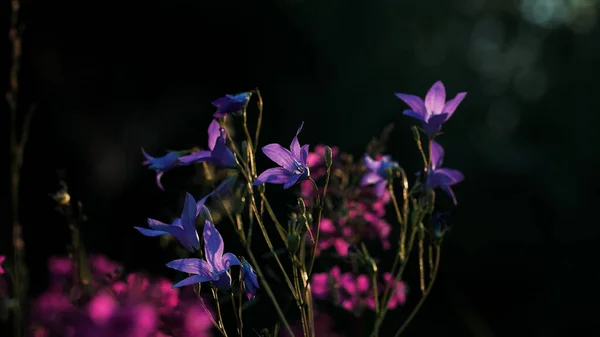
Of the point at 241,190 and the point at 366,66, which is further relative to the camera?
the point at 366,66

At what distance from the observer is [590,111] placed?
30.2 ft

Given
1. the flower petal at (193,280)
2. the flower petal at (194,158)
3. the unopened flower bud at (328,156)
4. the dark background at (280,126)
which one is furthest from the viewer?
the dark background at (280,126)

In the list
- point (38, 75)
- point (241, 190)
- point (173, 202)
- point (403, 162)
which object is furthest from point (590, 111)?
point (241, 190)

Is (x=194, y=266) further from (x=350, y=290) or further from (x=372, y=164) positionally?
(x=350, y=290)

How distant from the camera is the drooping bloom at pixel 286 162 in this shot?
1186mm

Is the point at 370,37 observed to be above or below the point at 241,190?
below

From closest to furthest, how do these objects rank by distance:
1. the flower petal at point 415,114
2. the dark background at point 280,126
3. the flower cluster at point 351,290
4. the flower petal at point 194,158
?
the flower petal at point 194,158
the flower petal at point 415,114
the flower cluster at point 351,290
the dark background at point 280,126

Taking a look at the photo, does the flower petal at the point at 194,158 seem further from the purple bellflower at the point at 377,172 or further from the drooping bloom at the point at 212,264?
the purple bellflower at the point at 377,172

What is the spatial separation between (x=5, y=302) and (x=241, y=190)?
0.47 metres

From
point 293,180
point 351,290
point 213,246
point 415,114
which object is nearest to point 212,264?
point 213,246

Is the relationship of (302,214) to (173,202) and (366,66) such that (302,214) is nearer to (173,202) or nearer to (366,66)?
(173,202)

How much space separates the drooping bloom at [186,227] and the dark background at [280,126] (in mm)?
3923

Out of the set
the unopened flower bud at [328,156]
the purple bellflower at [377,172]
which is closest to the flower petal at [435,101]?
the purple bellflower at [377,172]

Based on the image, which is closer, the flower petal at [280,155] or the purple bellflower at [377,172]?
the flower petal at [280,155]
